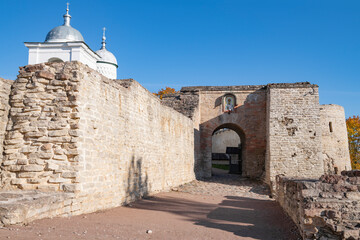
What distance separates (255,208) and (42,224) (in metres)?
6.04

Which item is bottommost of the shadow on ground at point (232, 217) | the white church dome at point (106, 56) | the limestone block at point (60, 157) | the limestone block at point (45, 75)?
the shadow on ground at point (232, 217)

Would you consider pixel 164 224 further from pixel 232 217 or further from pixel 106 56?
pixel 106 56

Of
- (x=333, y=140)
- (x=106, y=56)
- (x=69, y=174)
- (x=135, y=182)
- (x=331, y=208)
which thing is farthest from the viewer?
(x=106, y=56)

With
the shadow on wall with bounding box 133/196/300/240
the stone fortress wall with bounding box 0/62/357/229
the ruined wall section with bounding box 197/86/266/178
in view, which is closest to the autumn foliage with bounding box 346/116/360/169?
the ruined wall section with bounding box 197/86/266/178

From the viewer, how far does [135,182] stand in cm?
857

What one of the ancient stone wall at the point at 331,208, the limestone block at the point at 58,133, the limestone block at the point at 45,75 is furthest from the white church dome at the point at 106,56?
the ancient stone wall at the point at 331,208

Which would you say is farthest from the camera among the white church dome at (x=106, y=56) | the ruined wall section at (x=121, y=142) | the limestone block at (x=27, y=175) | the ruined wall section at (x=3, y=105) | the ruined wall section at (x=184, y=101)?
the white church dome at (x=106, y=56)

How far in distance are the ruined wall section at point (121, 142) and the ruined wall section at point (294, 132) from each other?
20.5 feet

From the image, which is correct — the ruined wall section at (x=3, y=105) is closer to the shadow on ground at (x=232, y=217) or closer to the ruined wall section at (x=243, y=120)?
the shadow on ground at (x=232, y=217)

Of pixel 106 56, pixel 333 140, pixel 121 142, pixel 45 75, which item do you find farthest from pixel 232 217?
pixel 106 56

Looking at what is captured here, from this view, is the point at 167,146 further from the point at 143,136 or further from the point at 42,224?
the point at 42,224

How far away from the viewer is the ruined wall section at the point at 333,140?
1897cm

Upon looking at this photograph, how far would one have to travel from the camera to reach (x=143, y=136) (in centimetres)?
933

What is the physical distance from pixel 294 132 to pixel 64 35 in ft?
53.7
